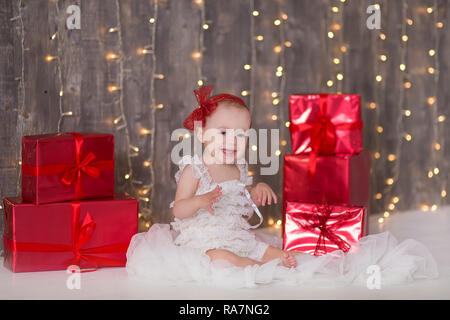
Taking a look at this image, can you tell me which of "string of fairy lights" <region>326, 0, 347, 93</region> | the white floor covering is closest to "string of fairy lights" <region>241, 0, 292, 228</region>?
"string of fairy lights" <region>326, 0, 347, 93</region>

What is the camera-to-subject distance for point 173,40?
2734 millimetres

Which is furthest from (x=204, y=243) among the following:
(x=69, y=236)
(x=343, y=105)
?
(x=343, y=105)

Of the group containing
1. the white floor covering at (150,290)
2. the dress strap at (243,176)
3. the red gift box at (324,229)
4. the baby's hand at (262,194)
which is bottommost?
the white floor covering at (150,290)

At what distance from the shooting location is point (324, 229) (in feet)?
7.69

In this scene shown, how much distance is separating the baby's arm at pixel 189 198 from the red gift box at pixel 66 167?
270 mm

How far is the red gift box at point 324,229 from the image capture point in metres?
2.33

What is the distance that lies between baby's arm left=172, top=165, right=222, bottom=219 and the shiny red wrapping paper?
616 millimetres

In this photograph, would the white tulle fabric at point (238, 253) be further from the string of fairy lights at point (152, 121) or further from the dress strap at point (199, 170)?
the string of fairy lights at point (152, 121)

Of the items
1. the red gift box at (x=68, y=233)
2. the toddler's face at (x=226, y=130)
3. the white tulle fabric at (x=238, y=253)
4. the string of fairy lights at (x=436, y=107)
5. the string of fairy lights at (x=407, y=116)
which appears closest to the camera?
the white tulle fabric at (x=238, y=253)

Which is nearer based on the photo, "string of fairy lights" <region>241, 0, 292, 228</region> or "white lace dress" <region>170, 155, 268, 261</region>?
"white lace dress" <region>170, 155, 268, 261</region>

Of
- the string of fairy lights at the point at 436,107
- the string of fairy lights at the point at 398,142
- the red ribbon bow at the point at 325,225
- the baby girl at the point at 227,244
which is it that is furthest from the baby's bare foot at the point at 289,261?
the string of fairy lights at the point at 436,107

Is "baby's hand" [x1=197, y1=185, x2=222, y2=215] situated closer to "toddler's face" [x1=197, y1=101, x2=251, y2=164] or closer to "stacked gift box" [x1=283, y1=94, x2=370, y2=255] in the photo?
"toddler's face" [x1=197, y1=101, x2=251, y2=164]

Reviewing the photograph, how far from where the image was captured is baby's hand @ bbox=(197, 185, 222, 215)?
2.12 meters
